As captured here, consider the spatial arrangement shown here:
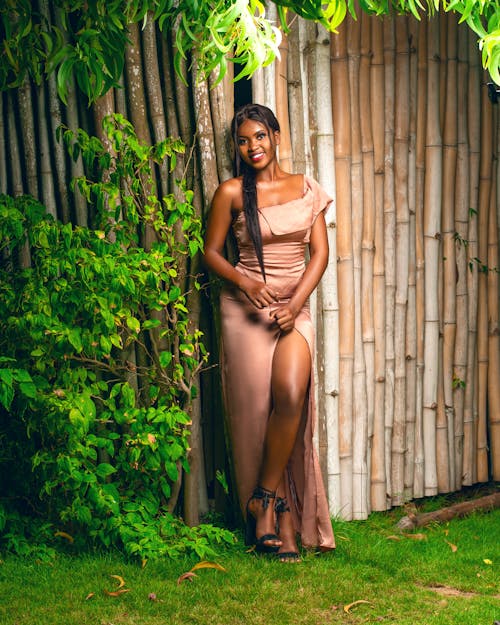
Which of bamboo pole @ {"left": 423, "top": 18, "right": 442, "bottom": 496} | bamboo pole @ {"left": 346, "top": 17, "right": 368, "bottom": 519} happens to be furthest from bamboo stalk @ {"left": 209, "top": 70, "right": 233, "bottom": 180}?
bamboo pole @ {"left": 423, "top": 18, "right": 442, "bottom": 496}

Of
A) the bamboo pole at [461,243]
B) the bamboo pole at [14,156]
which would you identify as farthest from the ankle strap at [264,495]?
the bamboo pole at [14,156]

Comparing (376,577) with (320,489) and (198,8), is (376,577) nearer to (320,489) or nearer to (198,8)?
(320,489)

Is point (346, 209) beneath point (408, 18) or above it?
beneath

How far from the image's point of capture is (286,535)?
444 centimetres

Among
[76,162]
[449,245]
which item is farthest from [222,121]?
[449,245]

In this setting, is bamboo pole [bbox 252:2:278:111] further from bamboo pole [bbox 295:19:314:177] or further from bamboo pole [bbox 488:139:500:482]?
bamboo pole [bbox 488:139:500:482]

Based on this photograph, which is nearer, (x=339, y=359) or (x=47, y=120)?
(x=47, y=120)

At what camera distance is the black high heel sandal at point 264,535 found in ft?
14.3

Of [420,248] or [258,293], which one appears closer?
[258,293]

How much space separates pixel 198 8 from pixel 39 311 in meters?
1.70

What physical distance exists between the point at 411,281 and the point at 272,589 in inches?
83.6

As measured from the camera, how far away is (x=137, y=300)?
173 inches

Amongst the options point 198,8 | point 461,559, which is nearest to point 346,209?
point 461,559

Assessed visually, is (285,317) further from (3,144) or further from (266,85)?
(3,144)
